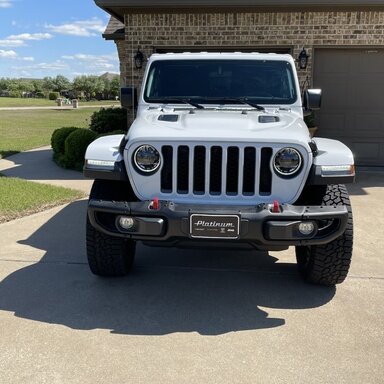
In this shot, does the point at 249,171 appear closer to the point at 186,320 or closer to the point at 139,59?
the point at 186,320

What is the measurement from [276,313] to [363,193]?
4.88 metres

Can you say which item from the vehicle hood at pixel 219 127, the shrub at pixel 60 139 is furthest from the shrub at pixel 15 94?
the vehicle hood at pixel 219 127

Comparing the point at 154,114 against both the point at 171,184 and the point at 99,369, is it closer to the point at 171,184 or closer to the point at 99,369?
the point at 171,184

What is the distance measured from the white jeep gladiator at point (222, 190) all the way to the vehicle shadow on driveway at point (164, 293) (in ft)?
0.91

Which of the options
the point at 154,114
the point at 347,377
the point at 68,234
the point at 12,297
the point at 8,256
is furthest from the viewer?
the point at 68,234

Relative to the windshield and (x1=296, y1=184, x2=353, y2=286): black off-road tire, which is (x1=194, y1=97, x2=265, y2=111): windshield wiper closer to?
the windshield

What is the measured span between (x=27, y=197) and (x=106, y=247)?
12.3 ft

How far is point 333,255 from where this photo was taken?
13.2 ft

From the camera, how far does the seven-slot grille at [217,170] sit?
3.67 meters

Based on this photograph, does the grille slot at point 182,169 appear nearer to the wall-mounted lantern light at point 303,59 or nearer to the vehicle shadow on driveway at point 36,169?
the vehicle shadow on driveway at point 36,169

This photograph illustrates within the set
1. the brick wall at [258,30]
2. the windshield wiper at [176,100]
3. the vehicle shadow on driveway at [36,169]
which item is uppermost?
the brick wall at [258,30]

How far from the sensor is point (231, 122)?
4.05 m

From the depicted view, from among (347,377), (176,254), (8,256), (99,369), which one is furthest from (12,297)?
(347,377)

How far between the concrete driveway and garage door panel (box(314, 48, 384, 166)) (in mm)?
5420
